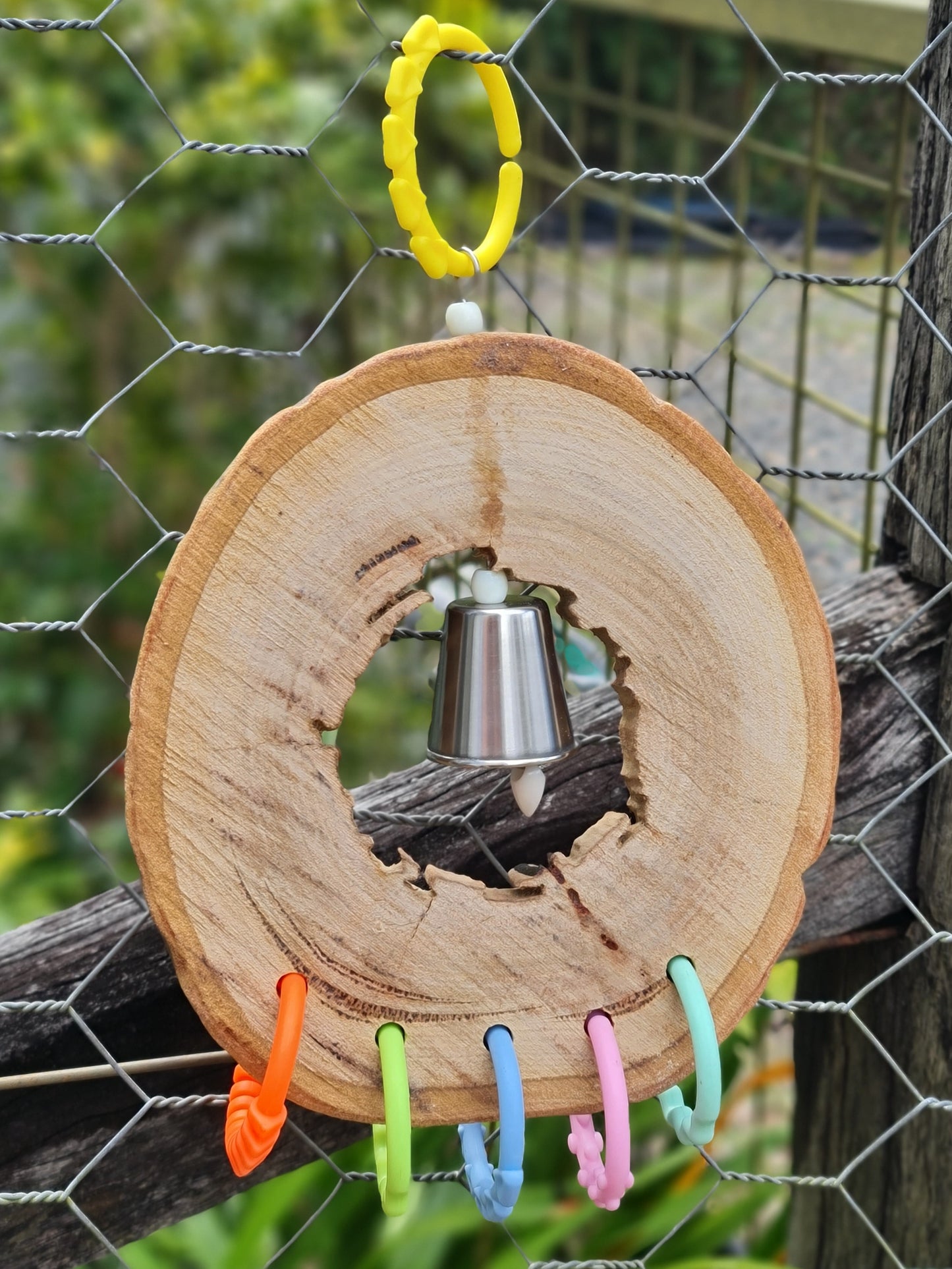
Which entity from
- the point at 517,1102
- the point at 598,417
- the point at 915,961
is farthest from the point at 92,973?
the point at 915,961

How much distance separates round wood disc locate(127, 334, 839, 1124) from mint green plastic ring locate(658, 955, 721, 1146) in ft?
0.05

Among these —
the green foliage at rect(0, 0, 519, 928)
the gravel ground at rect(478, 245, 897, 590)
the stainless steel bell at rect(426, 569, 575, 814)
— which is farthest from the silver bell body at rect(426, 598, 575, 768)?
the green foliage at rect(0, 0, 519, 928)

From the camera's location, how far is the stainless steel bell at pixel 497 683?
2.02 ft

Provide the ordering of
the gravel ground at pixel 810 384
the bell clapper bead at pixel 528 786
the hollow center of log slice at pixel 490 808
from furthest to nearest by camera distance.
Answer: the gravel ground at pixel 810 384 → the hollow center of log slice at pixel 490 808 → the bell clapper bead at pixel 528 786

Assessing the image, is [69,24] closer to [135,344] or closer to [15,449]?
[135,344]

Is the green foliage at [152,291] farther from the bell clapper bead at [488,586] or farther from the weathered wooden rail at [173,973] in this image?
the bell clapper bead at [488,586]

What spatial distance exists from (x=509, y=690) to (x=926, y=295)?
397 millimetres

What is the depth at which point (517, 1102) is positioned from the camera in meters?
0.59

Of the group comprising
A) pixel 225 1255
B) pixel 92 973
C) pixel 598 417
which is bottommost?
pixel 225 1255

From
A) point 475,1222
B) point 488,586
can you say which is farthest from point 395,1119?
point 475,1222

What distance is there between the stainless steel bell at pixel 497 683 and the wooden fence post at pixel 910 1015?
1.01 ft

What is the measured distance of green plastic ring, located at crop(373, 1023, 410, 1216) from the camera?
1.88 feet

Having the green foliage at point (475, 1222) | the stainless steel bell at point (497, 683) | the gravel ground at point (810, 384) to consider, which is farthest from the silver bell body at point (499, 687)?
the green foliage at point (475, 1222)

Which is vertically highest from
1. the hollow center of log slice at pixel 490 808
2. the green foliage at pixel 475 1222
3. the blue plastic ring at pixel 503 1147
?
the hollow center of log slice at pixel 490 808
